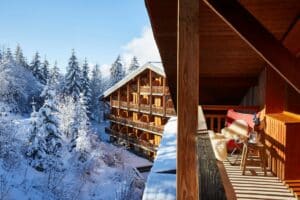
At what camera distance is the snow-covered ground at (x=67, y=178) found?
14648 millimetres

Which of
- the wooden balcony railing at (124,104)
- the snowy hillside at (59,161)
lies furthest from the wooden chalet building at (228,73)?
the wooden balcony railing at (124,104)

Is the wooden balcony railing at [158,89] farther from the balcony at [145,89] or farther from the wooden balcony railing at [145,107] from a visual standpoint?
the wooden balcony railing at [145,107]

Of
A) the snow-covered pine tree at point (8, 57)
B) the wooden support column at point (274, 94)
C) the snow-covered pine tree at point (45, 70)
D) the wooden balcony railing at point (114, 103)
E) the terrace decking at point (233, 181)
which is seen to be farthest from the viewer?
the snow-covered pine tree at point (45, 70)

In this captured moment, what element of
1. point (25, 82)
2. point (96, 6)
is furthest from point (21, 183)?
point (96, 6)

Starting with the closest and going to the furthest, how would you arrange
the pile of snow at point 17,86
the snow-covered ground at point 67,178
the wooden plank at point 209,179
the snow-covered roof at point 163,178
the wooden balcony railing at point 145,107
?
the wooden plank at point 209,179
the snow-covered roof at point 163,178
the snow-covered ground at point 67,178
the wooden balcony railing at point 145,107
the pile of snow at point 17,86

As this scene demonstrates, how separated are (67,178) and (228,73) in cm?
1249

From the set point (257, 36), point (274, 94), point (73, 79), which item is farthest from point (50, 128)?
point (257, 36)

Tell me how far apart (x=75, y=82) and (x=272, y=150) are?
31.5 m

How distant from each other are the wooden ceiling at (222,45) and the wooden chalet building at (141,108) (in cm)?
1215

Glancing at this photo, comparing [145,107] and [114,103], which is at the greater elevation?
[114,103]

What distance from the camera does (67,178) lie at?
1745cm

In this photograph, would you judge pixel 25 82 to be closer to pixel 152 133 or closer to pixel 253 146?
pixel 152 133

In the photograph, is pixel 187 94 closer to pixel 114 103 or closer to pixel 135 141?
pixel 135 141

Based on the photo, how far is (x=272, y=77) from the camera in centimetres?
598
